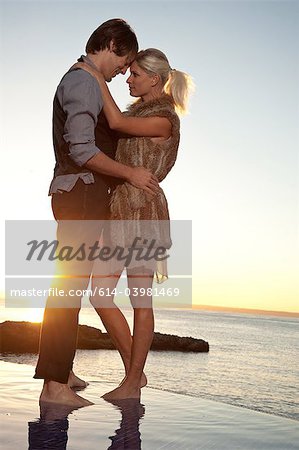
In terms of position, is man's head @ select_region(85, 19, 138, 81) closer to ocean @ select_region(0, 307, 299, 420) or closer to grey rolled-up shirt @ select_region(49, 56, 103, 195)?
grey rolled-up shirt @ select_region(49, 56, 103, 195)

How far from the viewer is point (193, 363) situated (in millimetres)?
39469

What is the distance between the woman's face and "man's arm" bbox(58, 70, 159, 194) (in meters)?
0.45

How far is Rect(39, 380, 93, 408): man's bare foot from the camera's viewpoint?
2.76 m

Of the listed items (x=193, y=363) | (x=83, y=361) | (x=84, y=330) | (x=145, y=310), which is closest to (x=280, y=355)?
(x=193, y=363)

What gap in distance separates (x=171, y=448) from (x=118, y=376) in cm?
3005

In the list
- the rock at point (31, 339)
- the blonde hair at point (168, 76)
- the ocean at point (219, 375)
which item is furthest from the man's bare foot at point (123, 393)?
the rock at point (31, 339)

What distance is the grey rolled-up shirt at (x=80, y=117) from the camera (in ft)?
9.27

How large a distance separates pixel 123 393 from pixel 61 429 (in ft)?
2.96

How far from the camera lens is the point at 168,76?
130 inches

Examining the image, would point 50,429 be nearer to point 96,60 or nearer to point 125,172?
point 125,172

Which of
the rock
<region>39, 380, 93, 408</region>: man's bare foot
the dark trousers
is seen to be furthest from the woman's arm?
the rock

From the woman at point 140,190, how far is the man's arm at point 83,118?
22cm

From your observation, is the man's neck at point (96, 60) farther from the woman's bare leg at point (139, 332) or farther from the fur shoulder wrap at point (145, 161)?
the woman's bare leg at point (139, 332)

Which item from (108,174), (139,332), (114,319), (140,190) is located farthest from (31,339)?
(108,174)
